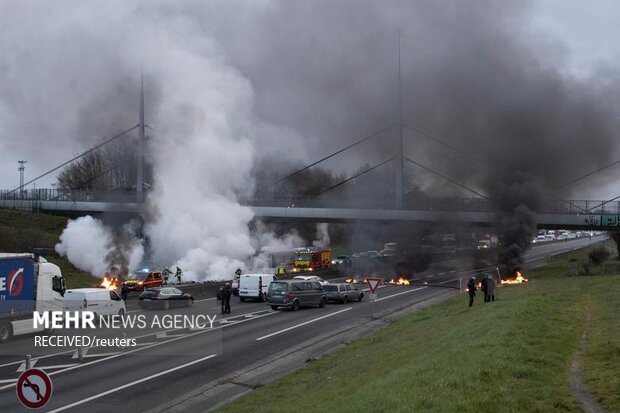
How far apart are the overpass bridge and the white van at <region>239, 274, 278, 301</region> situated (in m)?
22.0

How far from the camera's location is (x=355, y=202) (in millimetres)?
62219

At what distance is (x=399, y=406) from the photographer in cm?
909

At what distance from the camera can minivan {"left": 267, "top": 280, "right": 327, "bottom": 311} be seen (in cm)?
3272

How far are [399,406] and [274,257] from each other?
5018cm

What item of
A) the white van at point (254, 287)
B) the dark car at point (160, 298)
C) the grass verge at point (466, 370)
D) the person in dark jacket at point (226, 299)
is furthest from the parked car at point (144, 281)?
the grass verge at point (466, 370)

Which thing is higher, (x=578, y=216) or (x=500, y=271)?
(x=578, y=216)

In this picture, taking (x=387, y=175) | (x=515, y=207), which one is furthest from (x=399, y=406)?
(x=387, y=175)

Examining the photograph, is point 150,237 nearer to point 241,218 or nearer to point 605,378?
point 241,218

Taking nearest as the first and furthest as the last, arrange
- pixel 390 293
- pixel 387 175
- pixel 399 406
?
pixel 399 406 < pixel 390 293 < pixel 387 175

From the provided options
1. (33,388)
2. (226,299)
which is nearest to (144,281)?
(226,299)

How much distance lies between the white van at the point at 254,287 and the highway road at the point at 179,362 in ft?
21.8

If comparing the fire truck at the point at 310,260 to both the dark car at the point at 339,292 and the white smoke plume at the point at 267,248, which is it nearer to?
the white smoke plume at the point at 267,248

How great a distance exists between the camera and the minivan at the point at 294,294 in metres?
32.7

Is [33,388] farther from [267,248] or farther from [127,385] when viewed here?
[267,248]
